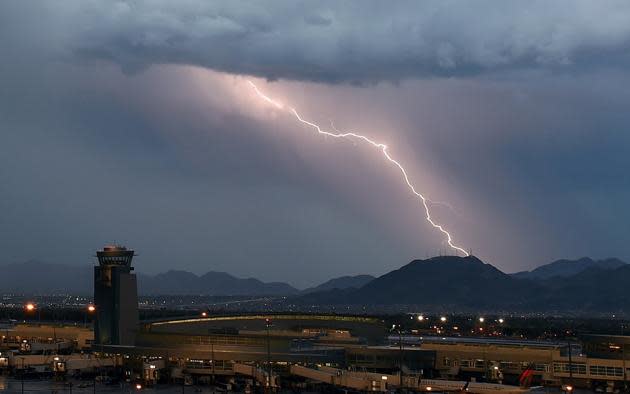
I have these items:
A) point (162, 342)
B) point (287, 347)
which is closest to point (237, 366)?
point (287, 347)

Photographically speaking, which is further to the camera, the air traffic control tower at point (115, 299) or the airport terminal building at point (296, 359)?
the air traffic control tower at point (115, 299)

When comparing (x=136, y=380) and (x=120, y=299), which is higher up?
(x=120, y=299)

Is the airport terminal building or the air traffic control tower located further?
the air traffic control tower

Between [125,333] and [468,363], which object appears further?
[125,333]

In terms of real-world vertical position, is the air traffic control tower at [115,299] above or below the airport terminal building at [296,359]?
above

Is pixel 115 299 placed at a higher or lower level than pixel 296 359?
higher

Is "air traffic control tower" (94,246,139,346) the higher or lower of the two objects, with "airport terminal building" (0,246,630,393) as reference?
higher

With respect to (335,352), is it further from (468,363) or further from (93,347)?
(93,347)

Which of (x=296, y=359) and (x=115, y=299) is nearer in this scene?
(x=296, y=359)
